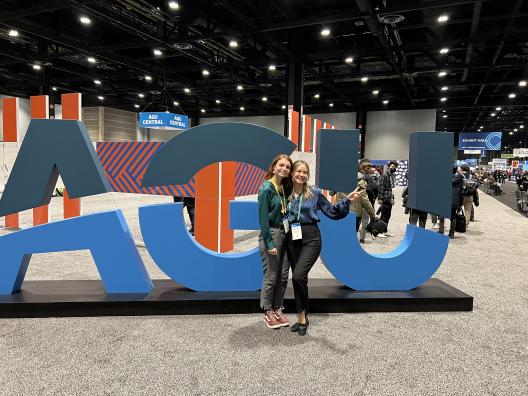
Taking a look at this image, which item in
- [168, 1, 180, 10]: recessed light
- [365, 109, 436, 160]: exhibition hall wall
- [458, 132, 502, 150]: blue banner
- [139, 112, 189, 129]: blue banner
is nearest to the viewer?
[168, 1, 180, 10]: recessed light

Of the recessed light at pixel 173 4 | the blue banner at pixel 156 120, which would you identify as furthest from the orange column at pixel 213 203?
the blue banner at pixel 156 120

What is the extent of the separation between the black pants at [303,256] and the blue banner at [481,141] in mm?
28694

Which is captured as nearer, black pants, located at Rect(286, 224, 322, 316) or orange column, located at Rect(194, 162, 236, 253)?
black pants, located at Rect(286, 224, 322, 316)

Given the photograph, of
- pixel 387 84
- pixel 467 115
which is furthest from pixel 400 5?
pixel 467 115

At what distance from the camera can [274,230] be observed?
3078 millimetres

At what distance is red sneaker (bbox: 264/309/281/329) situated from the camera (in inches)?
124

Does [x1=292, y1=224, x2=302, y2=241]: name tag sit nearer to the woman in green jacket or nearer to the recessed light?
the woman in green jacket

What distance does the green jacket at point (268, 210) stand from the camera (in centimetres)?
297

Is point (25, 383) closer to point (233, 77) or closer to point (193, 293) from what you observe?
point (193, 293)

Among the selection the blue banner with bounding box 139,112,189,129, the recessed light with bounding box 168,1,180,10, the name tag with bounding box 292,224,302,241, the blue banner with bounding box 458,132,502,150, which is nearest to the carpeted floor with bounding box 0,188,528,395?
the name tag with bounding box 292,224,302,241

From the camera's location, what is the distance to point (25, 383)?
2328 millimetres

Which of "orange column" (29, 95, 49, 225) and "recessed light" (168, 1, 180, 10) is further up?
"recessed light" (168, 1, 180, 10)

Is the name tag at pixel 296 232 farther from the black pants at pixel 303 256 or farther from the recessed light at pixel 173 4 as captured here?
the recessed light at pixel 173 4

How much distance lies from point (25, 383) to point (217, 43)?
1158 cm
